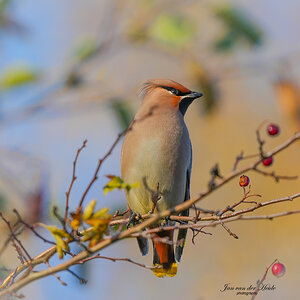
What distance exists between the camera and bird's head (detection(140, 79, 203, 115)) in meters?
3.89

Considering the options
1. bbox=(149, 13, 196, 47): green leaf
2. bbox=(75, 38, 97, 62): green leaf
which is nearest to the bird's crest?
bbox=(149, 13, 196, 47): green leaf

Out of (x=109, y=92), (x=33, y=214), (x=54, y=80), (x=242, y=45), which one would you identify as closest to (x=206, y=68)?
(x=242, y=45)

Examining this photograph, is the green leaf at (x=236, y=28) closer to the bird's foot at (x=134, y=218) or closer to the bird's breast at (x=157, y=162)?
the bird's breast at (x=157, y=162)

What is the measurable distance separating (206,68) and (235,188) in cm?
395

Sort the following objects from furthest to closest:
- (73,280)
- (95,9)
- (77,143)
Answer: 1. (95,9)
2. (77,143)
3. (73,280)

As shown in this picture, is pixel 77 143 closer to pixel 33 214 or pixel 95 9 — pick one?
pixel 95 9

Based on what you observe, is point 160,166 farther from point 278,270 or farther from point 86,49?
point 278,270

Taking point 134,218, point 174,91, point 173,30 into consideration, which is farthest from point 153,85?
point 134,218

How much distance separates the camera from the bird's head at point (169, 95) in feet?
12.8

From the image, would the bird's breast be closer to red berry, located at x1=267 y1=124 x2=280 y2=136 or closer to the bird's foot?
the bird's foot

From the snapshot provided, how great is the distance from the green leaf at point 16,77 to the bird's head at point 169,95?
2.42 ft

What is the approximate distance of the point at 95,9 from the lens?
369 inches

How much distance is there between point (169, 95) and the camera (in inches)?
156

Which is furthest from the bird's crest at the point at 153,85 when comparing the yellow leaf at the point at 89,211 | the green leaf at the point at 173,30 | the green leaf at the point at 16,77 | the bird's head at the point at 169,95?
the yellow leaf at the point at 89,211
